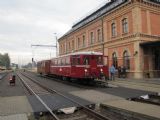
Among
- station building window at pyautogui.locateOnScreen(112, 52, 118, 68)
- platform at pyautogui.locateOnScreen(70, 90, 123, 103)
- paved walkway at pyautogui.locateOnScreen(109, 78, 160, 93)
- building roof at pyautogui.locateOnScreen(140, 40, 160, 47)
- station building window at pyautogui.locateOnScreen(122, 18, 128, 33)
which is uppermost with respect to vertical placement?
station building window at pyautogui.locateOnScreen(122, 18, 128, 33)

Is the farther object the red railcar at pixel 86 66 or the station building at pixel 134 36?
the station building at pixel 134 36

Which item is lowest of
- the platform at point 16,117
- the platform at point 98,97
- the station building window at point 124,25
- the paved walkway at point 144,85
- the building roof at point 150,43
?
the platform at point 16,117

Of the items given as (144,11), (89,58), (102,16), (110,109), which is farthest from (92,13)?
(110,109)

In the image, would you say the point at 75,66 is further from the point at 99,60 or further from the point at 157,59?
the point at 157,59

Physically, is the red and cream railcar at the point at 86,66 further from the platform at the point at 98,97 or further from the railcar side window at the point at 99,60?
the platform at the point at 98,97

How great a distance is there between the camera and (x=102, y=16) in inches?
1558

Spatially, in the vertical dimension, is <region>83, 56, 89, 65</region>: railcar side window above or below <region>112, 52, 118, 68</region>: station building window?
below

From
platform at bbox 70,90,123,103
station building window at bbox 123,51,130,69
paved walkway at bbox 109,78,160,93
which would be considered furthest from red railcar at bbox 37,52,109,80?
station building window at bbox 123,51,130,69

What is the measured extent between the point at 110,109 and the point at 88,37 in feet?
117

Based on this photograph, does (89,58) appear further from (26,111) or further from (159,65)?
(159,65)

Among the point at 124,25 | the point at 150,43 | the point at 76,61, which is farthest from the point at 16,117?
the point at 124,25

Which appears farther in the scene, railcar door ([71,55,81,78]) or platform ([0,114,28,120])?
railcar door ([71,55,81,78])

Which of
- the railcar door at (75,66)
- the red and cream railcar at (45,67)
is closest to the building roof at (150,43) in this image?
the railcar door at (75,66)

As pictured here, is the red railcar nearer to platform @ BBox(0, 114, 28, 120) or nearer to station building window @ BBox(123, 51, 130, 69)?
station building window @ BBox(123, 51, 130, 69)
